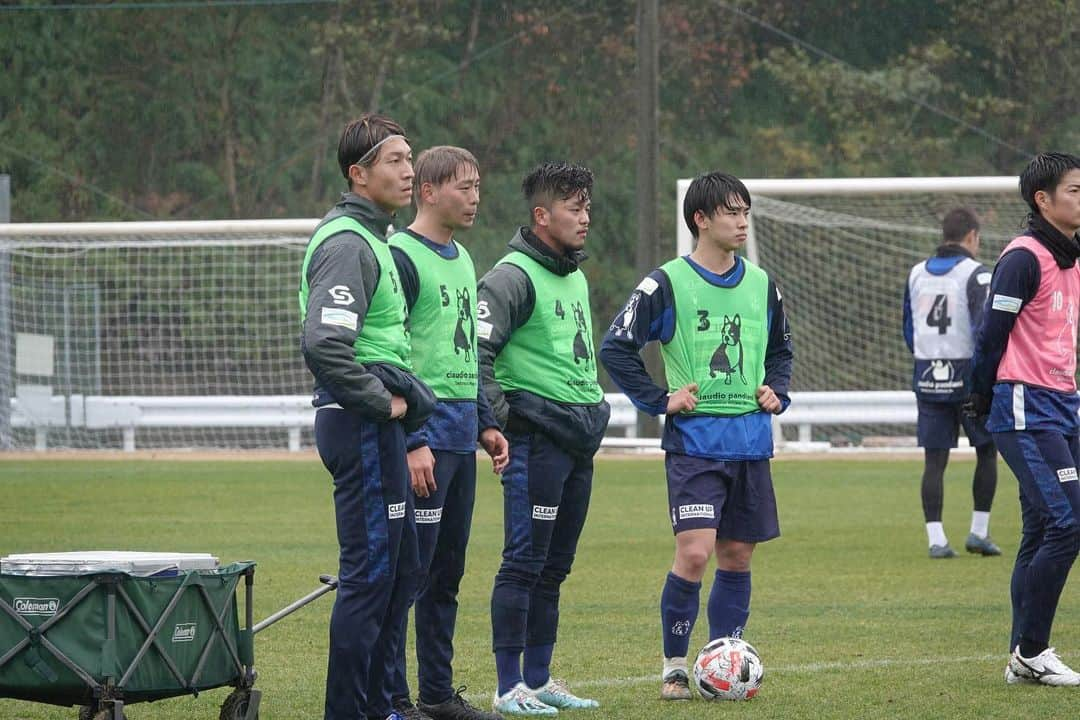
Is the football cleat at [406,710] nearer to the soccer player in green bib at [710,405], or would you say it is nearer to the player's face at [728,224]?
the soccer player in green bib at [710,405]

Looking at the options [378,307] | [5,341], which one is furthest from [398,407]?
[5,341]

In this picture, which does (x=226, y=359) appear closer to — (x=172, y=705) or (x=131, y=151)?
(x=131, y=151)

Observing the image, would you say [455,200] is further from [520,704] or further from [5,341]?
[5,341]

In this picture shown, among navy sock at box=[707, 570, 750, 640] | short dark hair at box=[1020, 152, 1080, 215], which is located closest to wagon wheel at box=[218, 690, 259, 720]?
navy sock at box=[707, 570, 750, 640]

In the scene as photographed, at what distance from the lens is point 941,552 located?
10773 mm

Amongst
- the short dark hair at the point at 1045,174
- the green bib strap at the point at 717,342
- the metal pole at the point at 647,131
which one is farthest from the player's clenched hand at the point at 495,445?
the metal pole at the point at 647,131

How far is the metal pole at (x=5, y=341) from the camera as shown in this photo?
20.7 meters

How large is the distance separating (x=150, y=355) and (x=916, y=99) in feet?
43.9

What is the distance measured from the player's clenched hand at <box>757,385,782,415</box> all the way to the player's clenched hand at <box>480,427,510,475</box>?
106cm

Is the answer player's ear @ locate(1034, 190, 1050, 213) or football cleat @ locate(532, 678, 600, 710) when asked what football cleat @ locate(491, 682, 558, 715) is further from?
player's ear @ locate(1034, 190, 1050, 213)

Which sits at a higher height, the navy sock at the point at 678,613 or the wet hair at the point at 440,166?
the wet hair at the point at 440,166

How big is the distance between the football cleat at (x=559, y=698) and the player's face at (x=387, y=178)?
1930mm

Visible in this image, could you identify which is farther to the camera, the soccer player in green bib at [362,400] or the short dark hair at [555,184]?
the short dark hair at [555,184]

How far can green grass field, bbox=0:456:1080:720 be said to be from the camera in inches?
251
